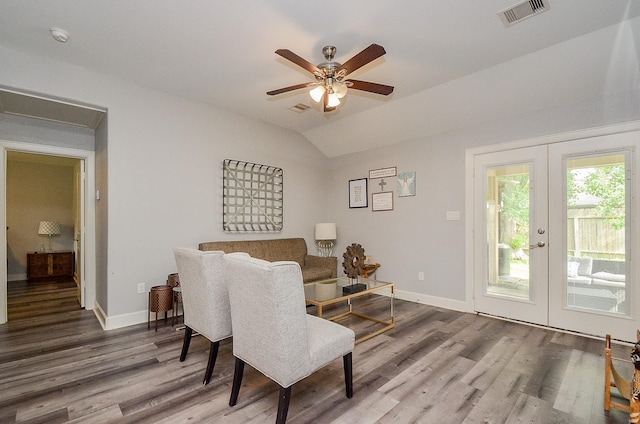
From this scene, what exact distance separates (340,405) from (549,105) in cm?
363

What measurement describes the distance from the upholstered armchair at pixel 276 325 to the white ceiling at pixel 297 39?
1903 millimetres

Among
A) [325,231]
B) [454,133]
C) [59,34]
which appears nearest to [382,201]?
[325,231]

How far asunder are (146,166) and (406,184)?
3523 millimetres

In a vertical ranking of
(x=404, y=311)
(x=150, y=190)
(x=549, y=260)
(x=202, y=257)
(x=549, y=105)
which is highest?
(x=549, y=105)

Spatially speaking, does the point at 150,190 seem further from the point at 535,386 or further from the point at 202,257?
the point at 535,386

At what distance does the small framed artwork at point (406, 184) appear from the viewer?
431cm

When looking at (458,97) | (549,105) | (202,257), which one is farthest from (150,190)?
(549,105)

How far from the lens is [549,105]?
124 inches

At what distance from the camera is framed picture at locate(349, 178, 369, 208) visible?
16.2 feet

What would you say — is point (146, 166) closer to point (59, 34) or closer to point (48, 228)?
point (59, 34)

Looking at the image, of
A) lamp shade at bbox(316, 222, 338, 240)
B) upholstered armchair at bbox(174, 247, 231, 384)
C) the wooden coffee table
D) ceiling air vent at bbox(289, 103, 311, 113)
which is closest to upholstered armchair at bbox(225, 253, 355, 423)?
upholstered armchair at bbox(174, 247, 231, 384)

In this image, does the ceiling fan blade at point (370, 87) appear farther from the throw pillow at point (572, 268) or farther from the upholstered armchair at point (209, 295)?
the throw pillow at point (572, 268)

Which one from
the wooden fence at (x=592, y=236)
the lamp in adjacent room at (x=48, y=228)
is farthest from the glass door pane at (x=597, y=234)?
the lamp in adjacent room at (x=48, y=228)

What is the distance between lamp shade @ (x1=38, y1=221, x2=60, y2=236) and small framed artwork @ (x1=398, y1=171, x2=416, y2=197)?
7.00 m
